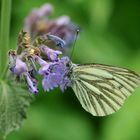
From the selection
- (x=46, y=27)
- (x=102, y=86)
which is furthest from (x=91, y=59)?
(x=102, y=86)

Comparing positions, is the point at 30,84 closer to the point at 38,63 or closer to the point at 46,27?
the point at 38,63

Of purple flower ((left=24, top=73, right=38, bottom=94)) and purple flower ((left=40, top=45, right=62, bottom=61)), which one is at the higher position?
purple flower ((left=40, top=45, right=62, bottom=61))

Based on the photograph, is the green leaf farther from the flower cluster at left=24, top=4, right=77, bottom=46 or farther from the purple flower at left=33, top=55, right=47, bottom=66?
the flower cluster at left=24, top=4, right=77, bottom=46

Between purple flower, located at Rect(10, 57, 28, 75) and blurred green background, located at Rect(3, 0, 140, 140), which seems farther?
blurred green background, located at Rect(3, 0, 140, 140)

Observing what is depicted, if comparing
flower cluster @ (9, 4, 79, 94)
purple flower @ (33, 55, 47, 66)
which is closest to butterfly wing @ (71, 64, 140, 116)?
flower cluster @ (9, 4, 79, 94)

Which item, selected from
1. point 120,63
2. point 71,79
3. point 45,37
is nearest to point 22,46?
point 45,37

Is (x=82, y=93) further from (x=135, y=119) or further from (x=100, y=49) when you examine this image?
(x=100, y=49)

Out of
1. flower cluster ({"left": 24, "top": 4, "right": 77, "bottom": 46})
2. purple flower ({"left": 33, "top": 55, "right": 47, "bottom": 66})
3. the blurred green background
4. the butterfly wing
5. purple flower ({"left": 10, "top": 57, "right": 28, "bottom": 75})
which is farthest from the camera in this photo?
the blurred green background
